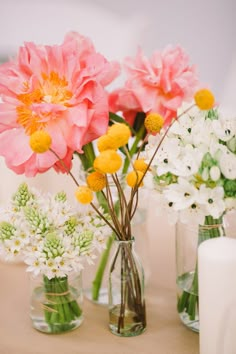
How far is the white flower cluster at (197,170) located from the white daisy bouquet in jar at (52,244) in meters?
0.14

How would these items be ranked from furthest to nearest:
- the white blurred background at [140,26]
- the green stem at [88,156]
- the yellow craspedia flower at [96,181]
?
1. the white blurred background at [140,26]
2. the green stem at [88,156]
3. the yellow craspedia flower at [96,181]

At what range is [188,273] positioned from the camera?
975 millimetres

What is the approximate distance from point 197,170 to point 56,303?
0.34m

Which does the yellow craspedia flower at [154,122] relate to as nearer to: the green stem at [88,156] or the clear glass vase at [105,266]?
the green stem at [88,156]

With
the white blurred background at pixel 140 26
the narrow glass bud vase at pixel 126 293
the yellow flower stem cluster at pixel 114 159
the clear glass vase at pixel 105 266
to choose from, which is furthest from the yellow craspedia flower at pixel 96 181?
the white blurred background at pixel 140 26

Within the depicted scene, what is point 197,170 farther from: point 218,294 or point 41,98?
point 41,98

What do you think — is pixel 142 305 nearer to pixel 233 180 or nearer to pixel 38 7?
pixel 233 180

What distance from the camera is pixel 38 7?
8.00ft

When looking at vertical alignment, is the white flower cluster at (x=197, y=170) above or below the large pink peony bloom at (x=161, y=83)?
below

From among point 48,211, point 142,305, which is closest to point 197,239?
point 142,305

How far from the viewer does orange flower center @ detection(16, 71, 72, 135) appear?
90 centimetres

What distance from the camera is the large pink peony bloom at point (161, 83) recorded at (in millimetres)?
1029

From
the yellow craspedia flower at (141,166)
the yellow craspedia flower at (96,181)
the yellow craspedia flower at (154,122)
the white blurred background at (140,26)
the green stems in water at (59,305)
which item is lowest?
the green stems in water at (59,305)

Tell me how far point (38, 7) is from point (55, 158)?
1.70 m
